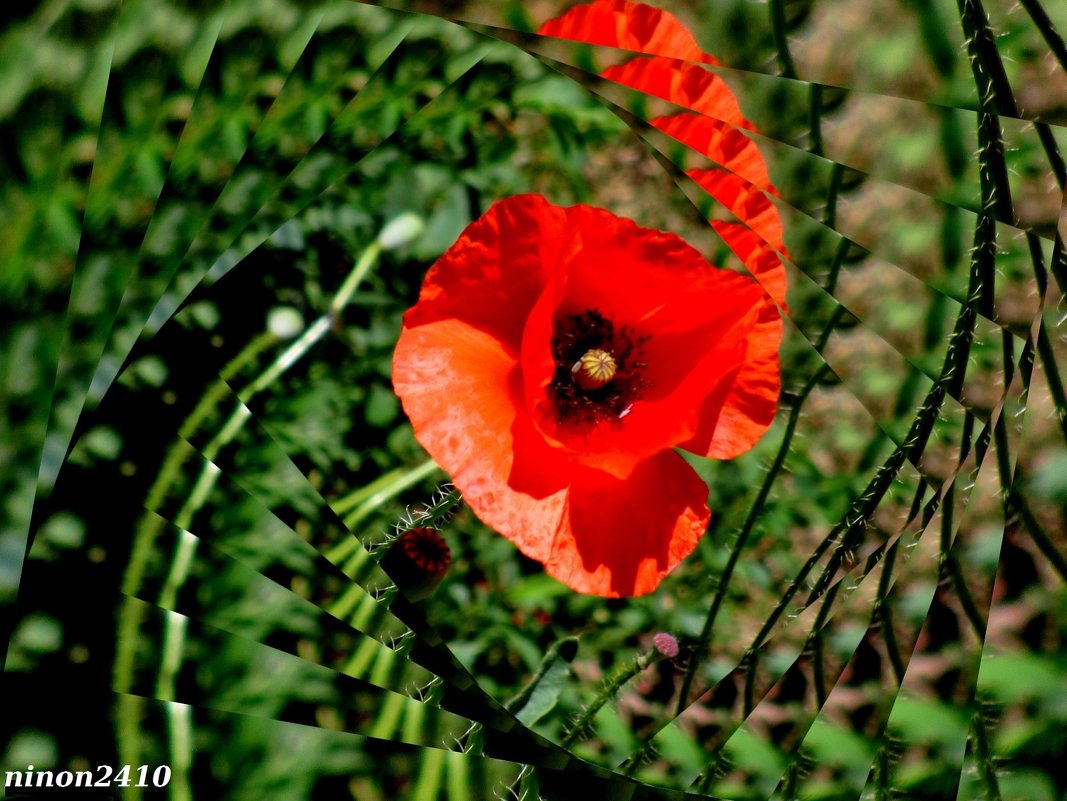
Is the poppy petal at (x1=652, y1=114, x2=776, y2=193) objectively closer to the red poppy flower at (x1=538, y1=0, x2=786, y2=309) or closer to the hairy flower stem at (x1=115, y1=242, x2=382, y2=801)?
the red poppy flower at (x1=538, y1=0, x2=786, y2=309)

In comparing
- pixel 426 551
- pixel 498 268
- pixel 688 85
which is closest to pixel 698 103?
pixel 688 85

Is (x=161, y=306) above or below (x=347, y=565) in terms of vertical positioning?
above

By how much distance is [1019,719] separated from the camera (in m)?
0.34

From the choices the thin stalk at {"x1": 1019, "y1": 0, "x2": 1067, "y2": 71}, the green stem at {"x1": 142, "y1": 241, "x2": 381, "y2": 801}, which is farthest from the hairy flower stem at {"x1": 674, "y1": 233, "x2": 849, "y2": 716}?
the green stem at {"x1": 142, "y1": 241, "x2": 381, "y2": 801}

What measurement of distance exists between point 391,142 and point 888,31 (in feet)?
0.77

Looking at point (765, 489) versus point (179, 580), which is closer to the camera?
point (179, 580)

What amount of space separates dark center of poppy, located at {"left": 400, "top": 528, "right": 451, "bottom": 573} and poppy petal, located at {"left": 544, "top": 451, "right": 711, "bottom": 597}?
0.04 meters

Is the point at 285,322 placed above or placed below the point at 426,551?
above

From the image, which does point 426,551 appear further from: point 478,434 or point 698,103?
point 698,103

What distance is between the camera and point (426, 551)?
0.37 meters

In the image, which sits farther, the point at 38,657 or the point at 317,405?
the point at 317,405

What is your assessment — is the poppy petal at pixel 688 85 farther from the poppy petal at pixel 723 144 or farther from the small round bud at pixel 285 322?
the small round bud at pixel 285 322

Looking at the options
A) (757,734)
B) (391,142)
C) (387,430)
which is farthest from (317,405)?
(757,734)

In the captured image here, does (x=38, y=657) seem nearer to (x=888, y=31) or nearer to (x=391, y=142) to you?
(x=391, y=142)
